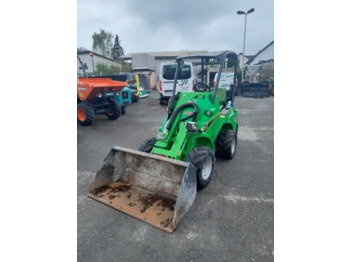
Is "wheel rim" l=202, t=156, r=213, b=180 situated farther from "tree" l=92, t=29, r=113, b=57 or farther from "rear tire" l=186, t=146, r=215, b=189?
"tree" l=92, t=29, r=113, b=57

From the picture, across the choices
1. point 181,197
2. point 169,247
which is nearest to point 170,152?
point 181,197

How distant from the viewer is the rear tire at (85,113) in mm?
7282

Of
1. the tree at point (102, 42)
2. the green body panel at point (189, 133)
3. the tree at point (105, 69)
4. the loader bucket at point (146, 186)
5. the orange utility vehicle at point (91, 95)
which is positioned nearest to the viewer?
the loader bucket at point (146, 186)

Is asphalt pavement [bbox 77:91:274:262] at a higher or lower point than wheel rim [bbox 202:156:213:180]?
lower

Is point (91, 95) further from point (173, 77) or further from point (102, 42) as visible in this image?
point (102, 42)

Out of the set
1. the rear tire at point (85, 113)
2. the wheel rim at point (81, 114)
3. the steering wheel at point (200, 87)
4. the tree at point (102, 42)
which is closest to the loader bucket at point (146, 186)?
the steering wheel at point (200, 87)

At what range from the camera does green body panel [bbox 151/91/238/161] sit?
10.4ft

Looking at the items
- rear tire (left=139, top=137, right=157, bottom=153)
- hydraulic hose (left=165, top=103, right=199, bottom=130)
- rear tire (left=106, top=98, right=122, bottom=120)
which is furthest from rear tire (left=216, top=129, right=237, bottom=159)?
rear tire (left=106, top=98, right=122, bottom=120)

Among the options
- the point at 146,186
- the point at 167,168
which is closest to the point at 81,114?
the point at 146,186

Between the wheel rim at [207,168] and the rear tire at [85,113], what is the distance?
5.42 m

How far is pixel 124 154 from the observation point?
11.3 feet

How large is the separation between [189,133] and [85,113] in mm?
5367

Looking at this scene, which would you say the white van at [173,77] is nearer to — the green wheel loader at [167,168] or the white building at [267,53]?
the green wheel loader at [167,168]

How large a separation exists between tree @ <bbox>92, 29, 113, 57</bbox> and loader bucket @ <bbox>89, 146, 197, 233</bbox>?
4801 cm
